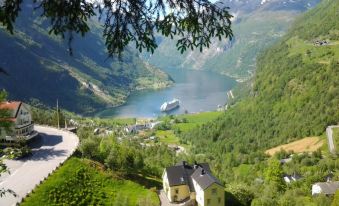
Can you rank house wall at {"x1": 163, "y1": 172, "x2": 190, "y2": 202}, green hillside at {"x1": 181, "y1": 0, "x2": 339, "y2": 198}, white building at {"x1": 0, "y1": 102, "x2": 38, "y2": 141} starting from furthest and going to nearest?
green hillside at {"x1": 181, "y1": 0, "x2": 339, "y2": 198} → white building at {"x1": 0, "y1": 102, "x2": 38, "y2": 141} → house wall at {"x1": 163, "y1": 172, "x2": 190, "y2": 202}

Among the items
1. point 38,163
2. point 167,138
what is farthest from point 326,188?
point 167,138

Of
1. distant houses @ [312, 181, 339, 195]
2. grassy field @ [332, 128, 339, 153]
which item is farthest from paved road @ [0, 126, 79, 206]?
grassy field @ [332, 128, 339, 153]

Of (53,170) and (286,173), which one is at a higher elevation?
(53,170)

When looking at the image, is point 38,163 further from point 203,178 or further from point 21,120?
point 203,178

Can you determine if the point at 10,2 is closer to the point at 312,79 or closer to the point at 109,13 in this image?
the point at 109,13

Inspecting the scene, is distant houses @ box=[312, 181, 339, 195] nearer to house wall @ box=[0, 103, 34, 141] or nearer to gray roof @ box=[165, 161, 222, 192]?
gray roof @ box=[165, 161, 222, 192]

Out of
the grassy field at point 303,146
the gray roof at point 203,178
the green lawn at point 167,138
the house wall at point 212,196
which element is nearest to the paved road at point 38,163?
the gray roof at point 203,178

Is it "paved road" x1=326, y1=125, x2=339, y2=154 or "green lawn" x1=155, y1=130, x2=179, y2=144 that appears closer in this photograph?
"paved road" x1=326, y1=125, x2=339, y2=154

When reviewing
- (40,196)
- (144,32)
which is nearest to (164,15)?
(144,32)
